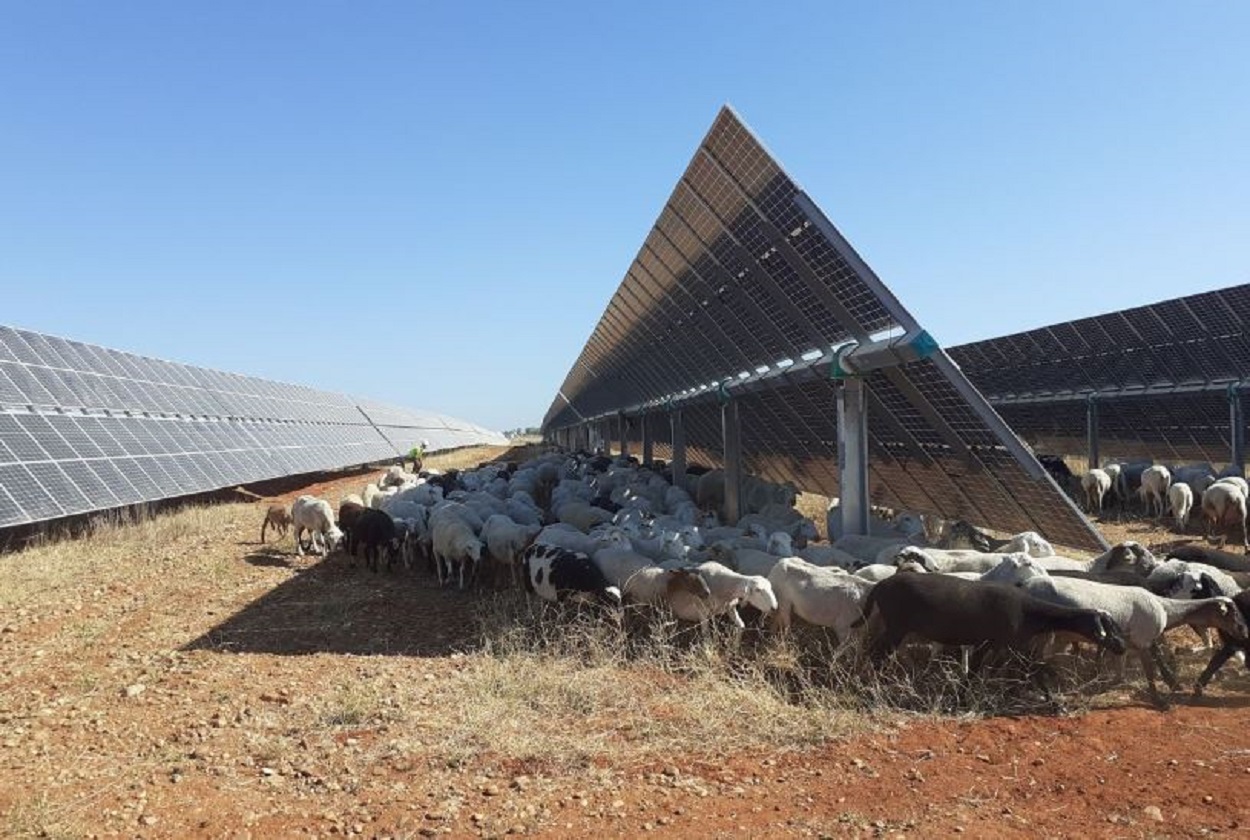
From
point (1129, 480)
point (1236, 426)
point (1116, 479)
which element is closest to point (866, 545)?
point (1236, 426)

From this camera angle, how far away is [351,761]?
6.25 m

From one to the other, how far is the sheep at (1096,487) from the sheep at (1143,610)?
51.2 ft

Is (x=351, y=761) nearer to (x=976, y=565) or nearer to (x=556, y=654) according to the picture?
(x=556, y=654)

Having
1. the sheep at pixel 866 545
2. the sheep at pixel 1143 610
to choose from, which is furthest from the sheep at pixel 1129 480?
the sheep at pixel 1143 610

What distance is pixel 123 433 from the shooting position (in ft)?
69.7

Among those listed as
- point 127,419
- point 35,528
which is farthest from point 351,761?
point 127,419

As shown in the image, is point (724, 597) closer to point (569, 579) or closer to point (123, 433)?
point (569, 579)

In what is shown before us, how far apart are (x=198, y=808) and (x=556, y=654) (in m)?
3.91

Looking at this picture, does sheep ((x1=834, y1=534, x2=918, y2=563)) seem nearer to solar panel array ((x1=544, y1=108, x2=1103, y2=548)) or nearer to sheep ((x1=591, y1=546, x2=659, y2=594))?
solar panel array ((x1=544, y1=108, x2=1103, y2=548))

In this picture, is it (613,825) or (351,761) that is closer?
(613,825)

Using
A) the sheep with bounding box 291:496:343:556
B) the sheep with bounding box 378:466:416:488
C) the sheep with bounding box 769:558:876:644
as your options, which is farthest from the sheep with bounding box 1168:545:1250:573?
the sheep with bounding box 378:466:416:488

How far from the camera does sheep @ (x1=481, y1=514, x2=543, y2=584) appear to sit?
13797 millimetres

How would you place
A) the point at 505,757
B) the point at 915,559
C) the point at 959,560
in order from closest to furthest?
the point at 505,757
the point at 915,559
the point at 959,560

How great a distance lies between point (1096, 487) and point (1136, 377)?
5664 millimetres
